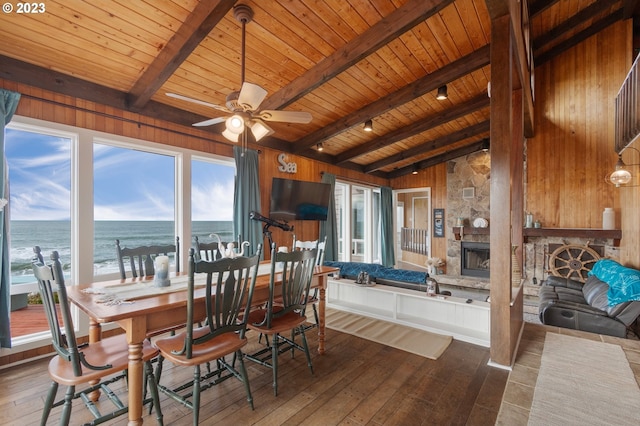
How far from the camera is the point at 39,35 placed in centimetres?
249

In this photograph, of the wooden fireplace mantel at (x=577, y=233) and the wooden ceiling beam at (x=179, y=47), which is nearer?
the wooden ceiling beam at (x=179, y=47)

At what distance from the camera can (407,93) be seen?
405 cm

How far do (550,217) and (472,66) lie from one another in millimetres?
4002

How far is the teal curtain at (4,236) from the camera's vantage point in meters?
2.59

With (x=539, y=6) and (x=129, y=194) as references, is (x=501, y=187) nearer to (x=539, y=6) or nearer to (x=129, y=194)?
(x=539, y=6)

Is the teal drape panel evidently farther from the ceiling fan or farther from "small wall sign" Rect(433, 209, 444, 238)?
"small wall sign" Rect(433, 209, 444, 238)

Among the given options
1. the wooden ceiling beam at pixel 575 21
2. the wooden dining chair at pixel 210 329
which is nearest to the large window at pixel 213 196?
the wooden dining chair at pixel 210 329

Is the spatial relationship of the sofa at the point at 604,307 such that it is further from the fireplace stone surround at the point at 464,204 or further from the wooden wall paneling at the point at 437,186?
the wooden wall paneling at the point at 437,186

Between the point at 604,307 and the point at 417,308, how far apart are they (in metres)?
2.06

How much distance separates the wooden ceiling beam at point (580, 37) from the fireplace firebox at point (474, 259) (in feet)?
13.2

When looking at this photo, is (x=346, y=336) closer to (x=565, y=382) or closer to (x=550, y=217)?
(x=565, y=382)

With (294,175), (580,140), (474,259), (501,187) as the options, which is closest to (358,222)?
(294,175)

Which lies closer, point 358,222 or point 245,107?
point 245,107

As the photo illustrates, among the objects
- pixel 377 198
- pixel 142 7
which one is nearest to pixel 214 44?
pixel 142 7
